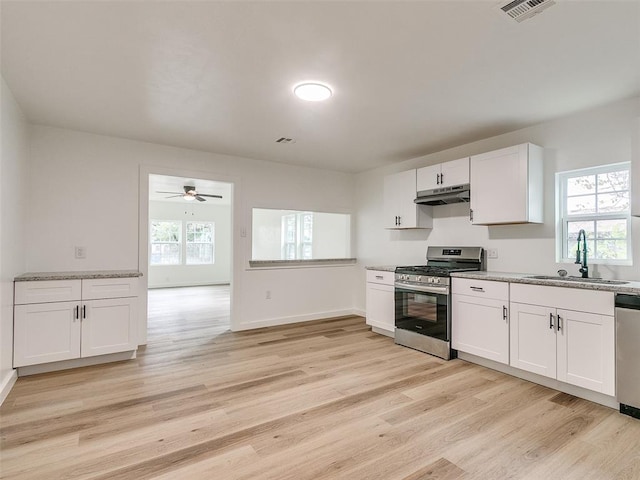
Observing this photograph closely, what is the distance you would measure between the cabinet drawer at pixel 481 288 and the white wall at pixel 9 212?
157 inches

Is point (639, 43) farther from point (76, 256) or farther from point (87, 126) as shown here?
point (76, 256)

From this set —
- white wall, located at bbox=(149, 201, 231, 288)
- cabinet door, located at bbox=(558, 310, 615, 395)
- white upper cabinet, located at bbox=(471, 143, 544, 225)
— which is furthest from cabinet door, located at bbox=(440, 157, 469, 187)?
white wall, located at bbox=(149, 201, 231, 288)

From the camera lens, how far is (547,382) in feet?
9.55

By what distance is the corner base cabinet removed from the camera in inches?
120

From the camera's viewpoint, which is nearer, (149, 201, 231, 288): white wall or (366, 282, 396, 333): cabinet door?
(366, 282, 396, 333): cabinet door

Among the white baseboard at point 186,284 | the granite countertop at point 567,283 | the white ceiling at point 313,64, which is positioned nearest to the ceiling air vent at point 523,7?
the white ceiling at point 313,64

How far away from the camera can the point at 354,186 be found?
5.96 metres

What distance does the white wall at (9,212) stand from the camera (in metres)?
2.64

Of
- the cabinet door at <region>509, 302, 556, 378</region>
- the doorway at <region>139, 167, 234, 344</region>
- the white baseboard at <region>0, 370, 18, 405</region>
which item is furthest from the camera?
the doorway at <region>139, 167, 234, 344</region>

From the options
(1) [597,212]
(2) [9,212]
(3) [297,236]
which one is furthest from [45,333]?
(3) [297,236]

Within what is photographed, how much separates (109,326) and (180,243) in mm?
6956

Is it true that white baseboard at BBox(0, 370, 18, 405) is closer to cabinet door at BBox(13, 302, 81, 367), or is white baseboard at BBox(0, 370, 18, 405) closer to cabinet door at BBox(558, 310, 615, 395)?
cabinet door at BBox(13, 302, 81, 367)

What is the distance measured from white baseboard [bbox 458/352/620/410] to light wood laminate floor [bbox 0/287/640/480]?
0.07 metres

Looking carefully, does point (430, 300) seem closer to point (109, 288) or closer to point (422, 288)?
point (422, 288)
